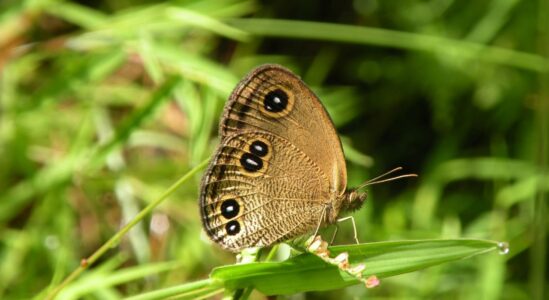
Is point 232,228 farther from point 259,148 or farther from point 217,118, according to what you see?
point 217,118

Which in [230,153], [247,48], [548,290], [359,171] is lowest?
[548,290]

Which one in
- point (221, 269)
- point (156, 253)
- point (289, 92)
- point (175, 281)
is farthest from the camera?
point (156, 253)

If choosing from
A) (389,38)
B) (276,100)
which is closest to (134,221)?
(276,100)

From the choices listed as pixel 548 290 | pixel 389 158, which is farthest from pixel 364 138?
pixel 548 290

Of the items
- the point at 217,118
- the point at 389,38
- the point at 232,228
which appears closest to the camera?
the point at 232,228

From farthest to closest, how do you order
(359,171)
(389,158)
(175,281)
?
(389,158)
(359,171)
(175,281)

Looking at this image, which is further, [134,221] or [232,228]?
[232,228]

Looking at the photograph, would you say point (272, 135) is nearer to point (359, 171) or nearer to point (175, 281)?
point (175, 281)

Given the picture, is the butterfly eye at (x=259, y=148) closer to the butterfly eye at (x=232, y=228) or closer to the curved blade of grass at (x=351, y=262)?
the butterfly eye at (x=232, y=228)
